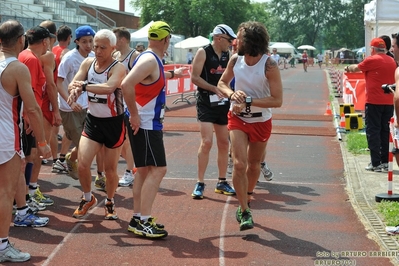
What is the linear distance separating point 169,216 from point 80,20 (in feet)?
116

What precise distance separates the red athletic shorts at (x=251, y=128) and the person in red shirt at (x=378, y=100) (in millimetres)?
4133

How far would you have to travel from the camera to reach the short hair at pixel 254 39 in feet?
23.0

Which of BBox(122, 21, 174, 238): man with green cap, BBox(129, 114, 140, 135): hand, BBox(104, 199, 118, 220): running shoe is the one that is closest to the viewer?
BBox(129, 114, 140, 135): hand

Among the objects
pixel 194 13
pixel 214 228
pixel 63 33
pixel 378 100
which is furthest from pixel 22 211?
pixel 194 13

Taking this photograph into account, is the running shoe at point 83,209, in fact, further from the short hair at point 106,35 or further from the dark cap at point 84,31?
the dark cap at point 84,31

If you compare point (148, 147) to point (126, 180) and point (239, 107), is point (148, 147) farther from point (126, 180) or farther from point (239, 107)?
point (126, 180)

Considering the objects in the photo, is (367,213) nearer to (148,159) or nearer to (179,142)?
(148,159)

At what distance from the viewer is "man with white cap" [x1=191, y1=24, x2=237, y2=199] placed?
29.3 ft

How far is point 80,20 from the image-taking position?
41938mm

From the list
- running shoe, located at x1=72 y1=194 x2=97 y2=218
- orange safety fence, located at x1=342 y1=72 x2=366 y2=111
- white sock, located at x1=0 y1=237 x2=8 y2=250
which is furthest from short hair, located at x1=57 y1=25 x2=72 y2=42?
orange safety fence, located at x1=342 y1=72 x2=366 y2=111

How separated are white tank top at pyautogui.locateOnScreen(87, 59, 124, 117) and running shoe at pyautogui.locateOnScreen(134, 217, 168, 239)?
1.29m

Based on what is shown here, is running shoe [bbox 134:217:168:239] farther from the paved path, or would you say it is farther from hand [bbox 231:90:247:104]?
hand [bbox 231:90:247:104]

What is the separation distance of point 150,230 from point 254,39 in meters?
2.13

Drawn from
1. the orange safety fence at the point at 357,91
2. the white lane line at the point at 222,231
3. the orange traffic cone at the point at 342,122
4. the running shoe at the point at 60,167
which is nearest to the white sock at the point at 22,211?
the white lane line at the point at 222,231
